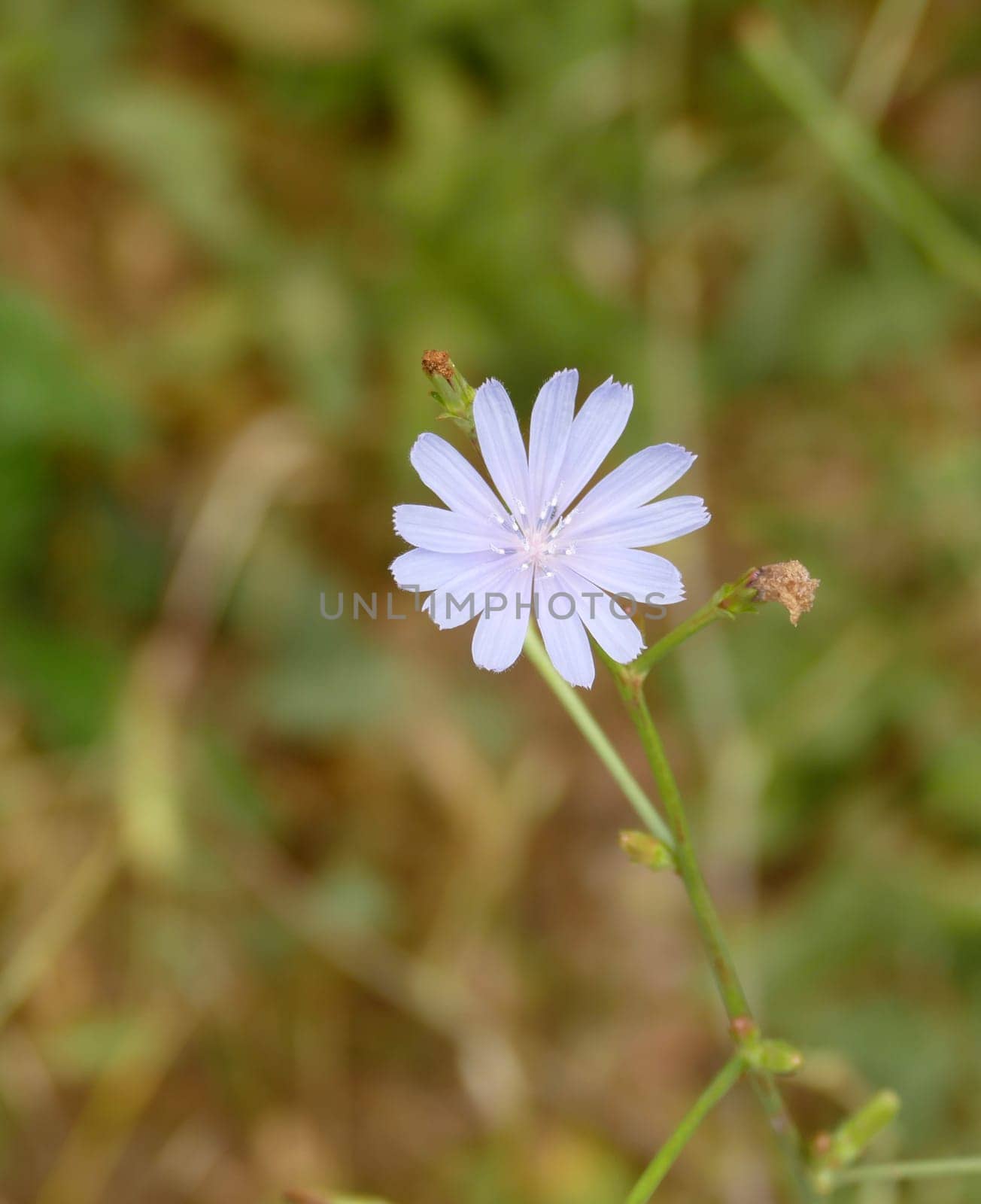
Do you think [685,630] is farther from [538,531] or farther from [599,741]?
[538,531]

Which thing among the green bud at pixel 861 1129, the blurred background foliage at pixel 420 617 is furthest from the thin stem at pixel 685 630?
the blurred background foliage at pixel 420 617

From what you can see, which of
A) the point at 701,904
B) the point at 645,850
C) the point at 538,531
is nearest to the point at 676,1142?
the point at 701,904

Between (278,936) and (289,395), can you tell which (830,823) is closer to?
(278,936)

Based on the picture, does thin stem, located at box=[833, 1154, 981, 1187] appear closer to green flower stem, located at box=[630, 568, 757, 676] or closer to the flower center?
green flower stem, located at box=[630, 568, 757, 676]

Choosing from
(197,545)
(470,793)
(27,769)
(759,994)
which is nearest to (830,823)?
(759,994)

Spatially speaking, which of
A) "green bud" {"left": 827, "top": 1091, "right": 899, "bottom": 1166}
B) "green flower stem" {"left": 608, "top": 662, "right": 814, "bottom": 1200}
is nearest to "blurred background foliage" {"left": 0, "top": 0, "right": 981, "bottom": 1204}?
"green bud" {"left": 827, "top": 1091, "right": 899, "bottom": 1166}

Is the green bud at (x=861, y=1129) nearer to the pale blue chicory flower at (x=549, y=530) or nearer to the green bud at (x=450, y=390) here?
the pale blue chicory flower at (x=549, y=530)
